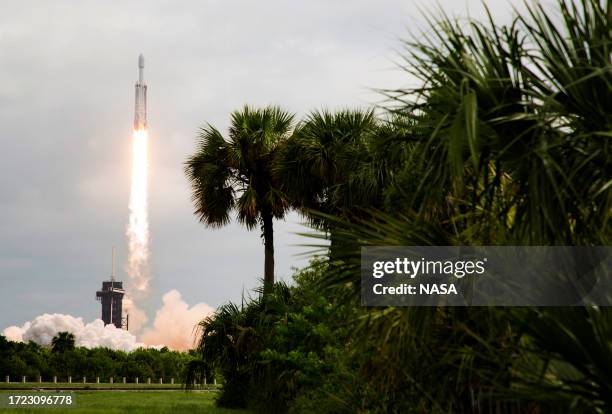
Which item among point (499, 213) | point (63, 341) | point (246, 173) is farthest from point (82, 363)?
point (499, 213)

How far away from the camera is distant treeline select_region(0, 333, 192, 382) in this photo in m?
69.4

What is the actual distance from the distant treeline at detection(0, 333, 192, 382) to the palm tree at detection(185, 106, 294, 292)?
130 ft

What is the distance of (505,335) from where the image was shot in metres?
10.3

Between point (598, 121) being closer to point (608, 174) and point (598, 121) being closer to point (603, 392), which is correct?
point (608, 174)

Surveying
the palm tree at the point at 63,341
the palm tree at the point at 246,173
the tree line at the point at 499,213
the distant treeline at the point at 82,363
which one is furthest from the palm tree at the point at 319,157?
the palm tree at the point at 63,341

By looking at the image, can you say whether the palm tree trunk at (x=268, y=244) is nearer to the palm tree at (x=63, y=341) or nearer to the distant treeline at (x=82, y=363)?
the distant treeline at (x=82, y=363)

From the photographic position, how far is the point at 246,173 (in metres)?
34.2

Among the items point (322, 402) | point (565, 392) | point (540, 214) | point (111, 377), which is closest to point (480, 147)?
point (540, 214)

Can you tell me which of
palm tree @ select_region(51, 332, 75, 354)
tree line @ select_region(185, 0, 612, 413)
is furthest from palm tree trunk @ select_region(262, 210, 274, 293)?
palm tree @ select_region(51, 332, 75, 354)

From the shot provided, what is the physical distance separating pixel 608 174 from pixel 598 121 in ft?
1.80

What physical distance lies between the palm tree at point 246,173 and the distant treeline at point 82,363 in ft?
130

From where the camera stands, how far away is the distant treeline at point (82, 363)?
6944 centimetres

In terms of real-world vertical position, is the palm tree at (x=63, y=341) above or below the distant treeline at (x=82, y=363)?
above

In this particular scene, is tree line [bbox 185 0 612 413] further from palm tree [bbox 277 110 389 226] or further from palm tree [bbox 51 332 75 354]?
palm tree [bbox 51 332 75 354]
